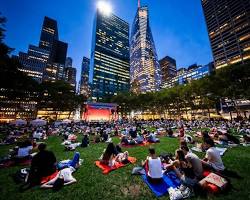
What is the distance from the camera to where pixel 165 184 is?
4.64 meters

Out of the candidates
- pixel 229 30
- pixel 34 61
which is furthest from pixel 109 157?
pixel 34 61

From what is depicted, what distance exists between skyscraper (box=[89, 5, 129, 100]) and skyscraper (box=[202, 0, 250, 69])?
88885mm

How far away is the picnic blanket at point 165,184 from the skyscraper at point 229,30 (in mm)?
102378

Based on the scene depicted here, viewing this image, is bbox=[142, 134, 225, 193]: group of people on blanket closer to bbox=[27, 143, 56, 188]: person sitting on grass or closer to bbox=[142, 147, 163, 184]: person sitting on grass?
bbox=[142, 147, 163, 184]: person sitting on grass

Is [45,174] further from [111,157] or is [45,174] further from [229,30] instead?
[229,30]

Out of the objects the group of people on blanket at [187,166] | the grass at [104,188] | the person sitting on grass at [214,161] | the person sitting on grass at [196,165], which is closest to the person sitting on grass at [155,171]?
the group of people on blanket at [187,166]

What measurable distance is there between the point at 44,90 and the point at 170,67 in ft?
602

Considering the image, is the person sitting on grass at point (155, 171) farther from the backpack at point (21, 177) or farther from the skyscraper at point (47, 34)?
the skyscraper at point (47, 34)

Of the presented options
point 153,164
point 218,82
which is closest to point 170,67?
point 218,82

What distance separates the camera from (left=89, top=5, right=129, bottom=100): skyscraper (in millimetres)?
130750

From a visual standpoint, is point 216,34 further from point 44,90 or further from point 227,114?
point 44,90

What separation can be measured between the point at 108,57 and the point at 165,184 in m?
150

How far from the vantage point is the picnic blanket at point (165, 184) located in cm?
422

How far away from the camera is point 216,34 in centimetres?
10006
